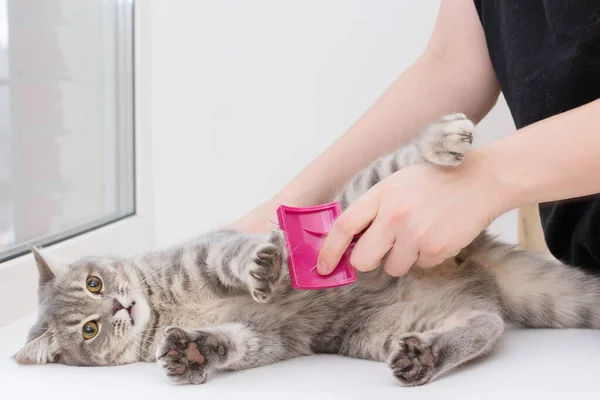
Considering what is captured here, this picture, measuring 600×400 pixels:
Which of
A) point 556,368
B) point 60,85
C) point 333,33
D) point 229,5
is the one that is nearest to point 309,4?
point 333,33

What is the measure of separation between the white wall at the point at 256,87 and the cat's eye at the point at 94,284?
3.29 feet

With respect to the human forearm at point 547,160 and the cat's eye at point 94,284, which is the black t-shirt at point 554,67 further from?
the cat's eye at point 94,284

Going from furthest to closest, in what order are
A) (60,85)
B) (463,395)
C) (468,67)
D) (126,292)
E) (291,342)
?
(60,85), (468,67), (126,292), (291,342), (463,395)

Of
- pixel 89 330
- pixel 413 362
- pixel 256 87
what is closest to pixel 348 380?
pixel 413 362

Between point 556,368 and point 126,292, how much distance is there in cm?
80

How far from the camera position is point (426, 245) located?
98cm

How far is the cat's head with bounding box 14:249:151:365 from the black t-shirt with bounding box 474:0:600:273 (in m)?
0.83

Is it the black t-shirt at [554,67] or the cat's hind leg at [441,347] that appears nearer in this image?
the cat's hind leg at [441,347]

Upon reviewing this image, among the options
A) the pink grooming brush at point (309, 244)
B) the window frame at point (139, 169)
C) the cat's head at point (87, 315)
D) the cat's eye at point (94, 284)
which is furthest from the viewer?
the window frame at point (139, 169)

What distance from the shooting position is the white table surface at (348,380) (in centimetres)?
89

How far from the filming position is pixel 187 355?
38.6 inches

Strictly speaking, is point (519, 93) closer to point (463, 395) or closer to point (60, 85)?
point (463, 395)

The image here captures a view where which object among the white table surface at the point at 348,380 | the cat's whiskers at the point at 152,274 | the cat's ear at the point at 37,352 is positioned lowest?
the cat's ear at the point at 37,352

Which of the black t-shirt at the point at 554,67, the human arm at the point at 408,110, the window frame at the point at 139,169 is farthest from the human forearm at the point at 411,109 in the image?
the window frame at the point at 139,169
